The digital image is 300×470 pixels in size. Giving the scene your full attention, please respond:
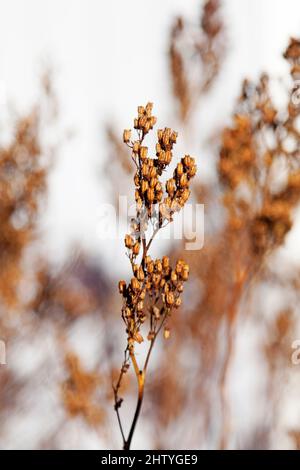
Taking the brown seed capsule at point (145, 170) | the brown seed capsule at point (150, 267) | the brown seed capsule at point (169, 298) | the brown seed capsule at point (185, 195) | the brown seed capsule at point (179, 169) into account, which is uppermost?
the brown seed capsule at point (179, 169)

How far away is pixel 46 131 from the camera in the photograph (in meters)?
1.95

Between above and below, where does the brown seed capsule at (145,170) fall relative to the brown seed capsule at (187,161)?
below

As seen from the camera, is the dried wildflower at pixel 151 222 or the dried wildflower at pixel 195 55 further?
the dried wildflower at pixel 195 55

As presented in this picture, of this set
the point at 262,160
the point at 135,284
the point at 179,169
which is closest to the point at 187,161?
the point at 179,169

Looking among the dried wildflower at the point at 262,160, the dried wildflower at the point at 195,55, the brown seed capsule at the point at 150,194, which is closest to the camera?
the brown seed capsule at the point at 150,194

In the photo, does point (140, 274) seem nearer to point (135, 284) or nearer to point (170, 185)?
point (135, 284)

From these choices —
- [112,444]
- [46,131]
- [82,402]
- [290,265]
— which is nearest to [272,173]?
[290,265]

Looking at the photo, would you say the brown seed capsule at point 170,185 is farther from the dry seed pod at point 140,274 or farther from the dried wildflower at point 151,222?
the dry seed pod at point 140,274

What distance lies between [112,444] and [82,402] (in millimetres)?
293

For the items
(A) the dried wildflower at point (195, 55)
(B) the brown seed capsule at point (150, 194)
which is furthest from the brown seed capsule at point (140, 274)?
(A) the dried wildflower at point (195, 55)

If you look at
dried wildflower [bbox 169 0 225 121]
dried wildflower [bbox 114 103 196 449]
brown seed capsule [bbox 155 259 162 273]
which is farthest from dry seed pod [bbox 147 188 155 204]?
dried wildflower [bbox 169 0 225 121]

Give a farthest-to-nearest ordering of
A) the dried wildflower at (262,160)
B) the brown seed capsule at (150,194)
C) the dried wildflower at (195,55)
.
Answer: the dried wildflower at (195,55)
the dried wildflower at (262,160)
the brown seed capsule at (150,194)

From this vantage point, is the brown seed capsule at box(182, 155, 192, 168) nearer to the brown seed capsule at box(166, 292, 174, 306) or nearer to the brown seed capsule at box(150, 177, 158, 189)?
the brown seed capsule at box(150, 177, 158, 189)

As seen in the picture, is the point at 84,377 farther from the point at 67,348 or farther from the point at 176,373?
the point at 176,373
